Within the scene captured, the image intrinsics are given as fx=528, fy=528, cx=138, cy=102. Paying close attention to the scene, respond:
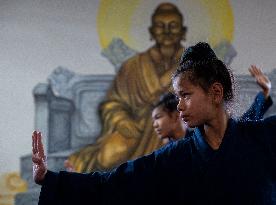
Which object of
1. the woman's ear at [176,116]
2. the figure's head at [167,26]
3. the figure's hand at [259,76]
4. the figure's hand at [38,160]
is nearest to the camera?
the figure's hand at [38,160]

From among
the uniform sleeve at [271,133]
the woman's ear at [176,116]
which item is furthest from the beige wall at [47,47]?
the uniform sleeve at [271,133]

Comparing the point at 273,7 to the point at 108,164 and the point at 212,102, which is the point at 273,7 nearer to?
the point at 108,164

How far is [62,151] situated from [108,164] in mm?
386

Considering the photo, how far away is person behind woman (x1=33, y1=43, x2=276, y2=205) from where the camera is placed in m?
1.52

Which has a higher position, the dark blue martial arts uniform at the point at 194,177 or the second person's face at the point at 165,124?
the dark blue martial arts uniform at the point at 194,177

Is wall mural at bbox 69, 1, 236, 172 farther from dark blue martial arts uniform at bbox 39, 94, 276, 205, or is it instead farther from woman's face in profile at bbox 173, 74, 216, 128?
woman's face in profile at bbox 173, 74, 216, 128

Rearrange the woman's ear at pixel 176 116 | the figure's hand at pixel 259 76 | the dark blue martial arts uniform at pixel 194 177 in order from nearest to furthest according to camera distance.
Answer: the dark blue martial arts uniform at pixel 194 177
the figure's hand at pixel 259 76
the woman's ear at pixel 176 116

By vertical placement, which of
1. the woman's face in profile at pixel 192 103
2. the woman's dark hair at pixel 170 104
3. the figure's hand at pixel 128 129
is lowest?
the figure's hand at pixel 128 129

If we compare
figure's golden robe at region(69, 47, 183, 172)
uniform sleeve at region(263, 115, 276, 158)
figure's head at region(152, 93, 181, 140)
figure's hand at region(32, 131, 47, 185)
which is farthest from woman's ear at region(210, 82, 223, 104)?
figure's golden robe at region(69, 47, 183, 172)

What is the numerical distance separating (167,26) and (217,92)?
290 centimetres

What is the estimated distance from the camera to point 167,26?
14.5 ft

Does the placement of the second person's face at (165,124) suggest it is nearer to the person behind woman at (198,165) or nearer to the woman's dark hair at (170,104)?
the woman's dark hair at (170,104)

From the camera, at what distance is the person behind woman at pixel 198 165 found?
1524 mm

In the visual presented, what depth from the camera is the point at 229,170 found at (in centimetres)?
153
